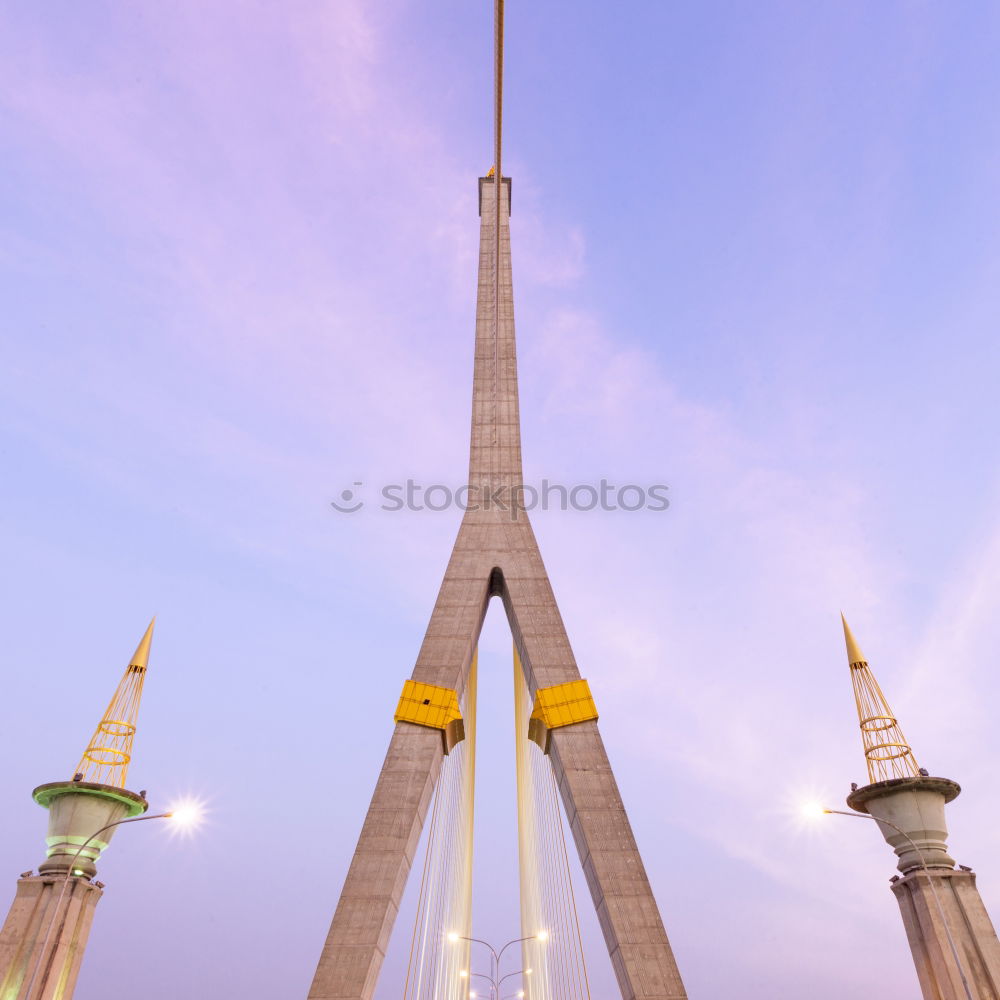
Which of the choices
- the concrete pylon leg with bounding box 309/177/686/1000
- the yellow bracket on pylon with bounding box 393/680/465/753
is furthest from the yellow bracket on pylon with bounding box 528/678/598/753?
the yellow bracket on pylon with bounding box 393/680/465/753

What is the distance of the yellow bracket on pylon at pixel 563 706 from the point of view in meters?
18.4

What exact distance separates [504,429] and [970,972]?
60.6 ft

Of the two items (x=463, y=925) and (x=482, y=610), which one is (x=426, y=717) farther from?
(x=463, y=925)

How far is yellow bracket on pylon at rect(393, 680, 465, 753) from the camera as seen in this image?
1834 centimetres

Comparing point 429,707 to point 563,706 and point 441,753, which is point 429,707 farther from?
point 563,706

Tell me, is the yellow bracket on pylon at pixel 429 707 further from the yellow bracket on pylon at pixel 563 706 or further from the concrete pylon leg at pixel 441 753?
the yellow bracket on pylon at pixel 563 706

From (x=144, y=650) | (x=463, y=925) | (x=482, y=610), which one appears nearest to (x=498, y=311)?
Answer: (x=482, y=610)

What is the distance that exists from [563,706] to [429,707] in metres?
3.22

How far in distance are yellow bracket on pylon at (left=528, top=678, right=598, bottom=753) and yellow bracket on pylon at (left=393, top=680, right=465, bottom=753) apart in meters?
2.02

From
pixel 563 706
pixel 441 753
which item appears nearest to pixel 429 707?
pixel 441 753

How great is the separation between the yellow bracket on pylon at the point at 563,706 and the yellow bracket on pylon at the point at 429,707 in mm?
2021

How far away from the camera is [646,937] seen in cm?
1537

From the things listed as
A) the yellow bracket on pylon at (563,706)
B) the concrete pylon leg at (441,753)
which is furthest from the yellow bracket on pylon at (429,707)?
the yellow bracket on pylon at (563,706)

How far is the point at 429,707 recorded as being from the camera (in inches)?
727
